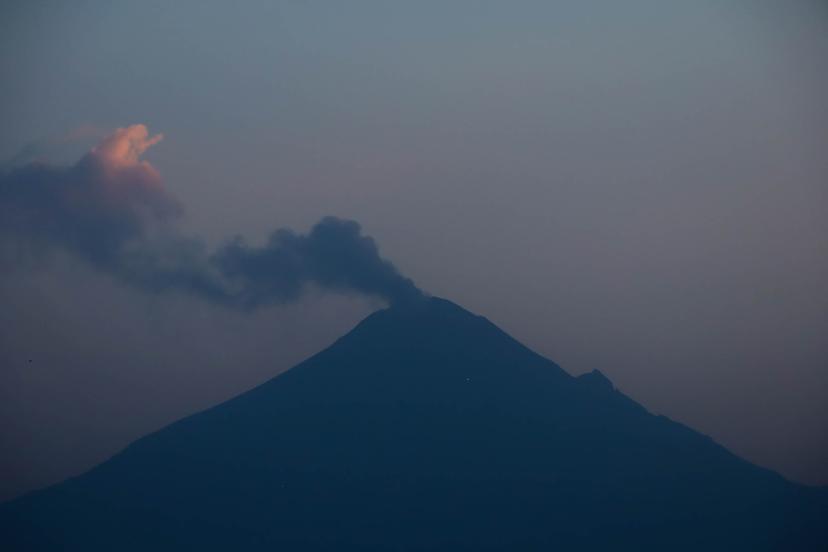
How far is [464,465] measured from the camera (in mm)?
59344

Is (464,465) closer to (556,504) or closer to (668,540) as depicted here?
(556,504)

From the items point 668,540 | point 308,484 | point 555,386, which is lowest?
point 668,540

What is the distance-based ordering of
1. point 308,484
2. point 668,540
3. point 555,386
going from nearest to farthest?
point 668,540 → point 308,484 → point 555,386

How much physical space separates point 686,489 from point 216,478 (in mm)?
27363

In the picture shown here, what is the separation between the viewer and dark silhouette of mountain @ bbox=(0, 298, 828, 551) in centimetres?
5509

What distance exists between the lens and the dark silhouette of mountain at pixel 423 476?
5509cm

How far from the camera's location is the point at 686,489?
59.7 meters

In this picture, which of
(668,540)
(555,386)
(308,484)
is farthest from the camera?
(555,386)

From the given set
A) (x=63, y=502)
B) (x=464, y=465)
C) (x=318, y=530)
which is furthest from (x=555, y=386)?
(x=63, y=502)

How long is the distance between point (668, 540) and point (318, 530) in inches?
725

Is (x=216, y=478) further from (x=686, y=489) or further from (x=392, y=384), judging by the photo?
(x=686, y=489)

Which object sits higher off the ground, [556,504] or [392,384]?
Result: [392,384]

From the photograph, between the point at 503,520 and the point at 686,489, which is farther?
the point at 686,489

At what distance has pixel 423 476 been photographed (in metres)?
58.6
